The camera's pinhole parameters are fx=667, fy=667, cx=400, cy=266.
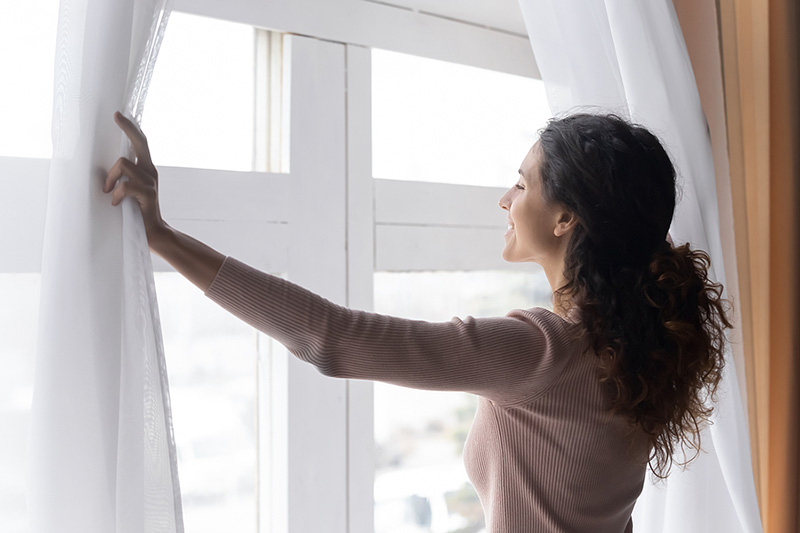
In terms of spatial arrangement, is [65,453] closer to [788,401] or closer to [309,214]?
[309,214]

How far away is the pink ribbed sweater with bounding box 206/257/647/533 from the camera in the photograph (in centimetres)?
75

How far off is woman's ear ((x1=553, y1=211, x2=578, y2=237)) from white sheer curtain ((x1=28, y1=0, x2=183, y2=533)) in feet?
1.77

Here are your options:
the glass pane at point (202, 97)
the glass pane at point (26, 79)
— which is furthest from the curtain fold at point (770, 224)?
the glass pane at point (26, 79)

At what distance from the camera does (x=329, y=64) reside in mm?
1188

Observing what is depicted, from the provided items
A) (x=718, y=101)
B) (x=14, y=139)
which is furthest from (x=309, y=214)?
(x=718, y=101)

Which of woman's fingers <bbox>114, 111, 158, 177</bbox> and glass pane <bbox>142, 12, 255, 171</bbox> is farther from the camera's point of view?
glass pane <bbox>142, 12, 255, 171</bbox>

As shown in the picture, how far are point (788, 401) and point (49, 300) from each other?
4.48ft

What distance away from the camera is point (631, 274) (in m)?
0.89

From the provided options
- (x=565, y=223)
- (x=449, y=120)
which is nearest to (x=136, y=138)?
(x=565, y=223)

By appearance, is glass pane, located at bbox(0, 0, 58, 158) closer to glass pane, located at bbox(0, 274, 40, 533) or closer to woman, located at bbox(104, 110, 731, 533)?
glass pane, located at bbox(0, 274, 40, 533)

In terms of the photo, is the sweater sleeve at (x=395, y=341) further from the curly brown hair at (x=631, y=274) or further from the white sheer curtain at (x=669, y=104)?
the white sheer curtain at (x=669, y=104)

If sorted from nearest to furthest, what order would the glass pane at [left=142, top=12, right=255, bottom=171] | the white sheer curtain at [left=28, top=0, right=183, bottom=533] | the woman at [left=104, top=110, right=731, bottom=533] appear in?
the white sheer curtain at [left=28, top=0, right=183, bottom=533] < the woman at [left=104, top=110, right=731, bottom=533] < the glass pane at [left=142, top=12, right=255, bottom=171]

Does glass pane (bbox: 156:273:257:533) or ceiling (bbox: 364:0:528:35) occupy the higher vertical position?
ceiling (bbox: 364:0:528:35)

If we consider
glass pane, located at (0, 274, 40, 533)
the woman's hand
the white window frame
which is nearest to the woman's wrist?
the woman's hand
